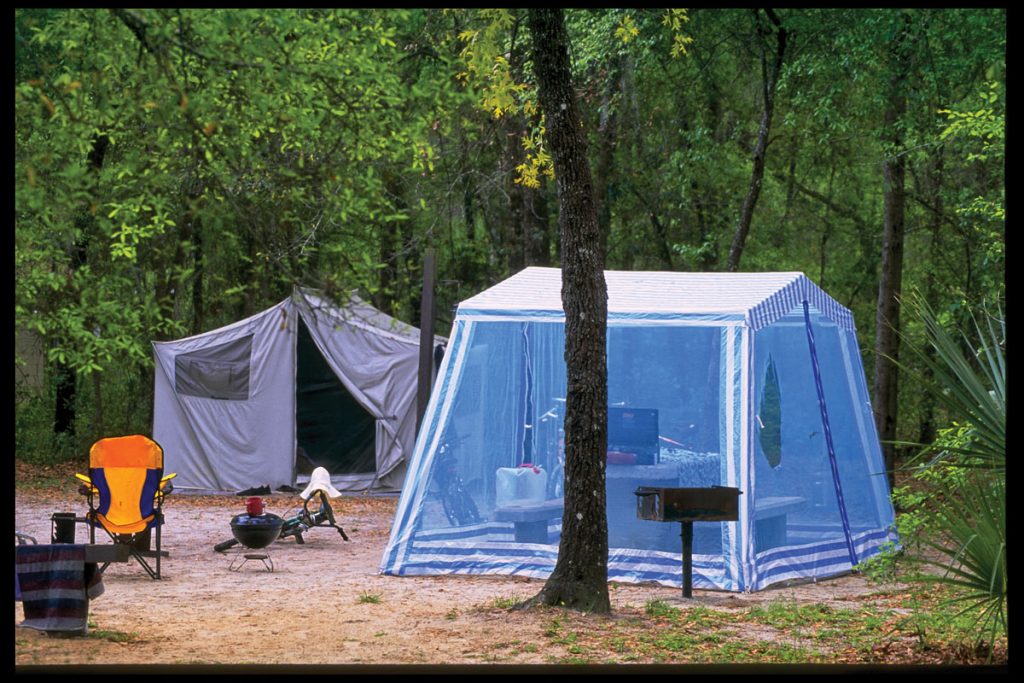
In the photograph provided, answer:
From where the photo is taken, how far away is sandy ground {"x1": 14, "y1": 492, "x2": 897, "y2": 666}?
14.7ft

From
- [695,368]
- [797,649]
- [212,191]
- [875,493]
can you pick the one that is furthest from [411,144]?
[875,493]

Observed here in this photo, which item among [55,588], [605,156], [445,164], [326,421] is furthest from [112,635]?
[605,156]

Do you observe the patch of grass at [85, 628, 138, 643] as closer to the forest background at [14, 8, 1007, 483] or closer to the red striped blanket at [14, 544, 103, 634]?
the red striped blanket at [14, 544, 103, 634]

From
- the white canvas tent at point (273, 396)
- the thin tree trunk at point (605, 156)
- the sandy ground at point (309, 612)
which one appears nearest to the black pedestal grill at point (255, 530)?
the sandy ground at point (309, 612)

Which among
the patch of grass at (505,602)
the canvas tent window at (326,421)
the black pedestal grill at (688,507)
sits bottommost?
the patch of grass at (505,602)

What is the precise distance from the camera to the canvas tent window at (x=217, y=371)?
10102 millimetres

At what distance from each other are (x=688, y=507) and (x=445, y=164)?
5.84 meters

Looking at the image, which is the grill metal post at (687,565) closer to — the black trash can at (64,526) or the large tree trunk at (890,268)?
the black trash can at (64,526)

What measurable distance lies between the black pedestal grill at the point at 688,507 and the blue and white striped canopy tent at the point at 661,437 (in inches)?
13.0

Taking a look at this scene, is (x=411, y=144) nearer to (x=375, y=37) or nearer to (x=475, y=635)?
(x=375, y=37)

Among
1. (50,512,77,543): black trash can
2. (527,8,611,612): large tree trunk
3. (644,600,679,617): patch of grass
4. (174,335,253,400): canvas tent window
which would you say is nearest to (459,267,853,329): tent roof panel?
(527,8,611,612): large tree trunk

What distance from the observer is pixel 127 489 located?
6.21m

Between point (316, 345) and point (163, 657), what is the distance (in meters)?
5.99

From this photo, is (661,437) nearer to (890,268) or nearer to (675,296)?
(675,296)
